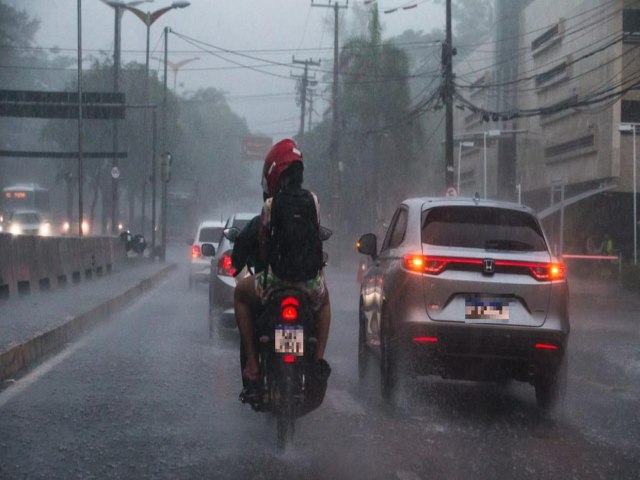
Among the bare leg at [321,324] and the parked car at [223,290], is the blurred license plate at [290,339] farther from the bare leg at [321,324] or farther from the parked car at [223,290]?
the parked car at [223,290]

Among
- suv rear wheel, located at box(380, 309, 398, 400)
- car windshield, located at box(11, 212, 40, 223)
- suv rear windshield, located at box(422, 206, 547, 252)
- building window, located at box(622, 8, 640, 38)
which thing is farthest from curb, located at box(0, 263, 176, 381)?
car windshield, located at box(11, 212, 40, 223)

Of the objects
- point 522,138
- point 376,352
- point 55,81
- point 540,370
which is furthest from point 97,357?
point 55,81

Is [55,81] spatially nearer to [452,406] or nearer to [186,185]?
[186,185]

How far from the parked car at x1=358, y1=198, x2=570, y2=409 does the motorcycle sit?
1.58 m

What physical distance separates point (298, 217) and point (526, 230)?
2.50 metres

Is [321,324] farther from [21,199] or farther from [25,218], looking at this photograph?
[21,199]

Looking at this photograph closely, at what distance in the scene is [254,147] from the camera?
281ft

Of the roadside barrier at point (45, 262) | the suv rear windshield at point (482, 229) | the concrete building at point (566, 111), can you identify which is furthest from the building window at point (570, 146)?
the suv rear windshield at point (482, 229)

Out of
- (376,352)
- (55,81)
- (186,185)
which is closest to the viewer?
(376,352)

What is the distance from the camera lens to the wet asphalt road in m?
5.87

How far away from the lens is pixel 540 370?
776cm

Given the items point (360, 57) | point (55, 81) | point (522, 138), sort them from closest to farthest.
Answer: point (522, 138)
point (360, 57)
point (55, 81)

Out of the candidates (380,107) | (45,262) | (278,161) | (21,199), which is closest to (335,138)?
(380,107)

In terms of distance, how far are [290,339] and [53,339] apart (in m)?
6.99
